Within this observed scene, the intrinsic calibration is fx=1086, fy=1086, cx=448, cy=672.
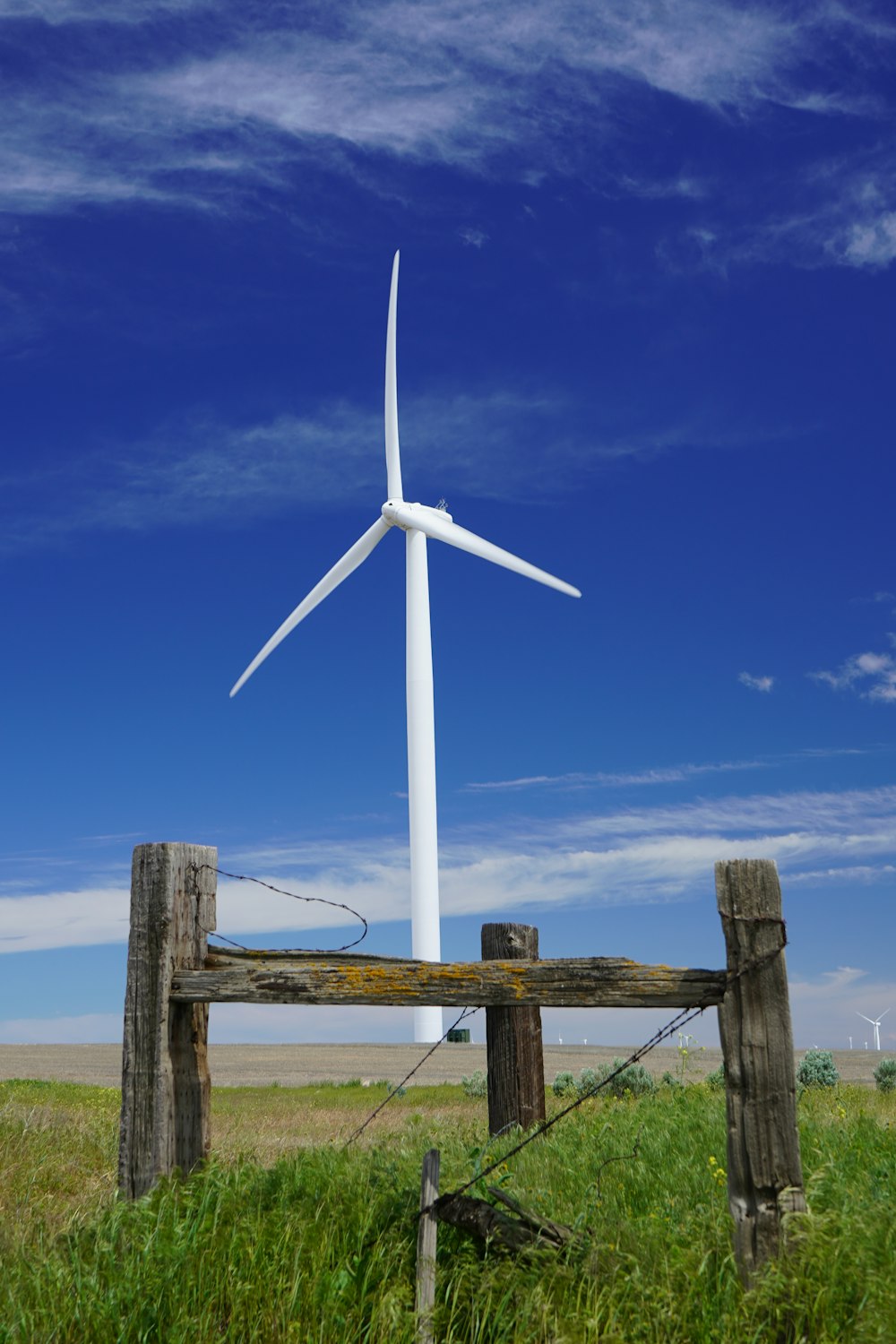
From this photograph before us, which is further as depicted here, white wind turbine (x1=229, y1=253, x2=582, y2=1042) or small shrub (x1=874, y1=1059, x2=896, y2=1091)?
white wind turbine (x1=229, y1=253, x2=582, y2=1042)

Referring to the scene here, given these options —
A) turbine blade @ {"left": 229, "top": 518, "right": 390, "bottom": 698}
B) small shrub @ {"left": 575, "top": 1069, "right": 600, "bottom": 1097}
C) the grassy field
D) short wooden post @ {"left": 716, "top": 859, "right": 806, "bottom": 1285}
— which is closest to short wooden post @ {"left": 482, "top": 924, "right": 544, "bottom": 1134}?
the grassy field

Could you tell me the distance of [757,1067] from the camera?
6.43 metres

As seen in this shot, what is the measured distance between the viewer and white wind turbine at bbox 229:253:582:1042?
3025 centimetres

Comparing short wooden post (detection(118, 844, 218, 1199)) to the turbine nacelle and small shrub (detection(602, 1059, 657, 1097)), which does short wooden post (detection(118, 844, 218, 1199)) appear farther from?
the turbine nacelle

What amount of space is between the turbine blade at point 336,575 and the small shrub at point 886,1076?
20524mm

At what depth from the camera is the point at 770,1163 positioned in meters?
6.31

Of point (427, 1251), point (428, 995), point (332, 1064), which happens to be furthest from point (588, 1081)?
point (332, 1064)

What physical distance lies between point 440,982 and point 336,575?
28.1 m

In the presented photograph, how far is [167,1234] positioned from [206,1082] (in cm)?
172

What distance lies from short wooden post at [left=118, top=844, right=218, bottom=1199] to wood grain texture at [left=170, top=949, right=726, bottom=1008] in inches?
8.1

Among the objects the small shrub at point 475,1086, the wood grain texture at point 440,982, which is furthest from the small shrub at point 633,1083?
the wood grain texture at point 440,982

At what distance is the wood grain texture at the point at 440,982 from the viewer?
6695 millimetres

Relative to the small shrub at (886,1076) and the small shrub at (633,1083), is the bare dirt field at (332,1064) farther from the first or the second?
the small shrub at (633,1083)

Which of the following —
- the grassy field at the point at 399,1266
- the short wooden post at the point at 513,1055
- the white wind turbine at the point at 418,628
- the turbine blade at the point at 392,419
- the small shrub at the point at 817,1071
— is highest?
the turbine blade at the point at 392,419
